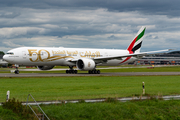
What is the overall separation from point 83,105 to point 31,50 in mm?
31325

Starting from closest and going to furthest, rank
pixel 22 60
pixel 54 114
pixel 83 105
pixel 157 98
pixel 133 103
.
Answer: pixel 54 114 → pixel 83 105 → pixel 133 103 → pixel 157 98 → pixel 22 60

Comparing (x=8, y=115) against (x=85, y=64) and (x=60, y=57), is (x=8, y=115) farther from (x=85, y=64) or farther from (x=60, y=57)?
(x=60, y=57)

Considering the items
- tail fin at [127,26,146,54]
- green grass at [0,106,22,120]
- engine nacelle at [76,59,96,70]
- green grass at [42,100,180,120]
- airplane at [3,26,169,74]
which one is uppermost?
tail fin at [127,26,146,54]

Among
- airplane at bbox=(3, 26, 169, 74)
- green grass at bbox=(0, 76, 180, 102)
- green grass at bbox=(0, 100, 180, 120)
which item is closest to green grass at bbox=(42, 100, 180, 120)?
green grass at bbox=(0, 100, 180, 120)

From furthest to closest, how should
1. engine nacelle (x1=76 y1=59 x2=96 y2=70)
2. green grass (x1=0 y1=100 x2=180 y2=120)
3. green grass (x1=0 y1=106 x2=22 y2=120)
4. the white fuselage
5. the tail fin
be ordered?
1. the tail fin
2. engine nacelle (x1=76 y1=59 x2=96 y2=70)
3. the white fuselage
4. green grass (x1=0 y1=100 x2=180 y2=120)
5. green grass (x1=0 y1=106 x2=22 y2=120)

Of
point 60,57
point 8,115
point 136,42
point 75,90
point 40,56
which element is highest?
point 136,42

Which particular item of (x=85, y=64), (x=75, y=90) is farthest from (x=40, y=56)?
(x=75, y=90)

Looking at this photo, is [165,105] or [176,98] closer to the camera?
[165,105]

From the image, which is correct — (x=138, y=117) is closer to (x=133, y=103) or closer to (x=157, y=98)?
(x=133, y=103)

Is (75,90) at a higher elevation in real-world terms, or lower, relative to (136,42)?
lower

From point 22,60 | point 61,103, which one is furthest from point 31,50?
point 61,103

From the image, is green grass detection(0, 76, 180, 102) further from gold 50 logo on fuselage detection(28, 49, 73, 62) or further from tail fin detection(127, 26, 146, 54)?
tail fin detection(127, 26, 146, 54)

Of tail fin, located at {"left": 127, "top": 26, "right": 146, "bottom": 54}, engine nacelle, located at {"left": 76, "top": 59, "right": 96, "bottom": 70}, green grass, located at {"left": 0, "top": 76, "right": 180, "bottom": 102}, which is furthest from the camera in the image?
tail fin, located at {"left": 127, "top": 26, "right": 146, "bottom": 54}

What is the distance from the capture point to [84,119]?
15.2 meters
